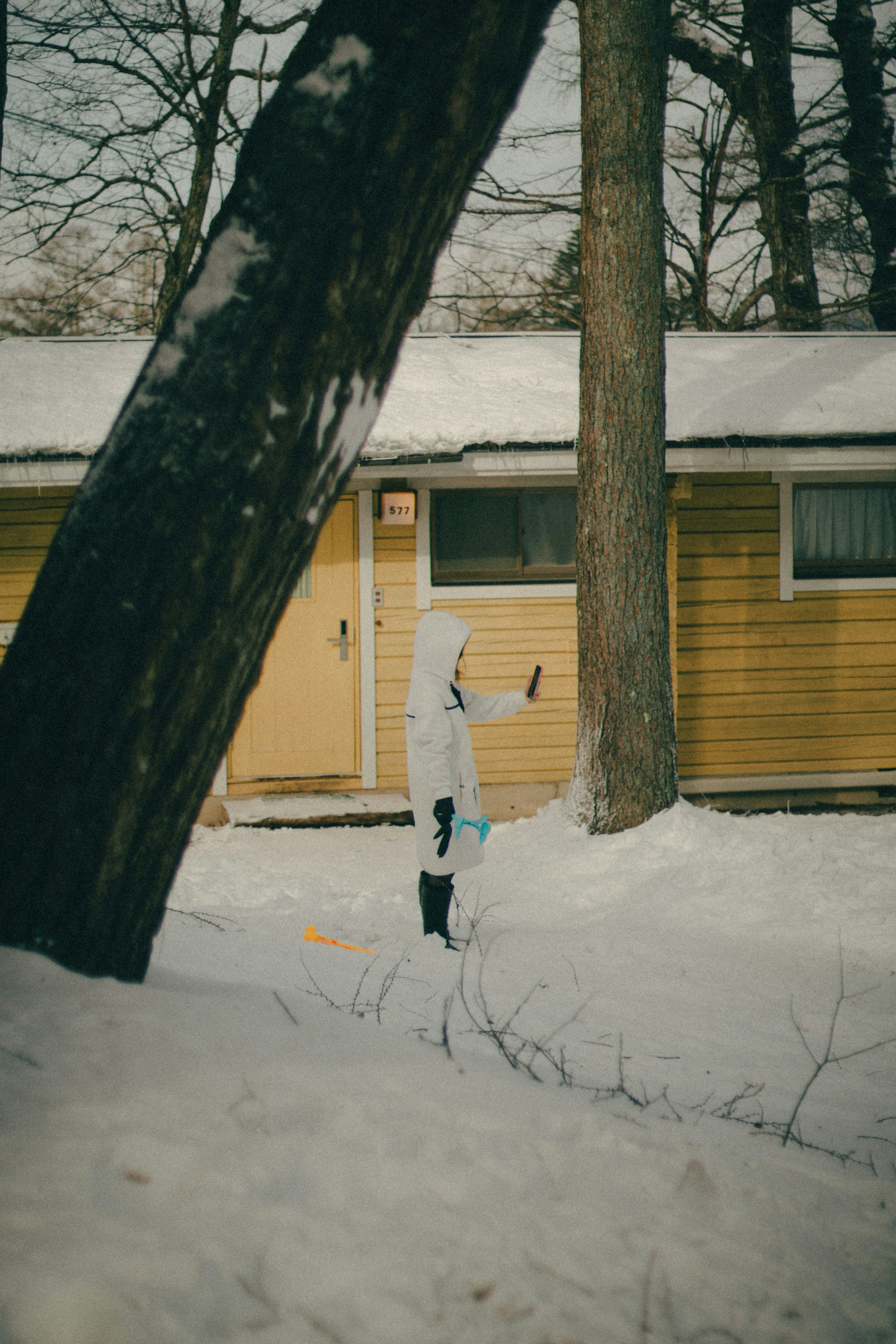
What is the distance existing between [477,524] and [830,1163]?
253 inches

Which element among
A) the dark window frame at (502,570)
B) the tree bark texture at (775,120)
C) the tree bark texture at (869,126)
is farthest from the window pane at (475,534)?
the tree bark texture at (869,126)

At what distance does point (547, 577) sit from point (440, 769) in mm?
3912

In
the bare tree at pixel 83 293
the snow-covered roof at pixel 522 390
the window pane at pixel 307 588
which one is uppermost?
the bare tree at pixel 83 293

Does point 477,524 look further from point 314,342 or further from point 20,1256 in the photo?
point 20,1256

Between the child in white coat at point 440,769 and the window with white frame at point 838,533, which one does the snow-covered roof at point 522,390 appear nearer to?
the window with white frame at point 838,533

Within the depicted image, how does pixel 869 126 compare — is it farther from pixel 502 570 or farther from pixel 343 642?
pixel 343 642

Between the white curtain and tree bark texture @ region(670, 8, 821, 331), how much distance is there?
20.1 ft

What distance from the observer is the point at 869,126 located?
14.5 meters

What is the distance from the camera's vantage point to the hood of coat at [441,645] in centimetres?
503

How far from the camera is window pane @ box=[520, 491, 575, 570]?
851cm

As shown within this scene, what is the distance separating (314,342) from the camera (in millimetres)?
1888

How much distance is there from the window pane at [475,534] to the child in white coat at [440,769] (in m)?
3.34

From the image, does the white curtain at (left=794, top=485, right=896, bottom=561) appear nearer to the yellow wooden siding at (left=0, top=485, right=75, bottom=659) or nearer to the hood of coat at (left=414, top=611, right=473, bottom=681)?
the hood of coat at (left=414, top=611, right=473, bottom=681)

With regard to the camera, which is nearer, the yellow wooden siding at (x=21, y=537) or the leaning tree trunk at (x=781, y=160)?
the yellow wooden siding at (x=21, y=537)
